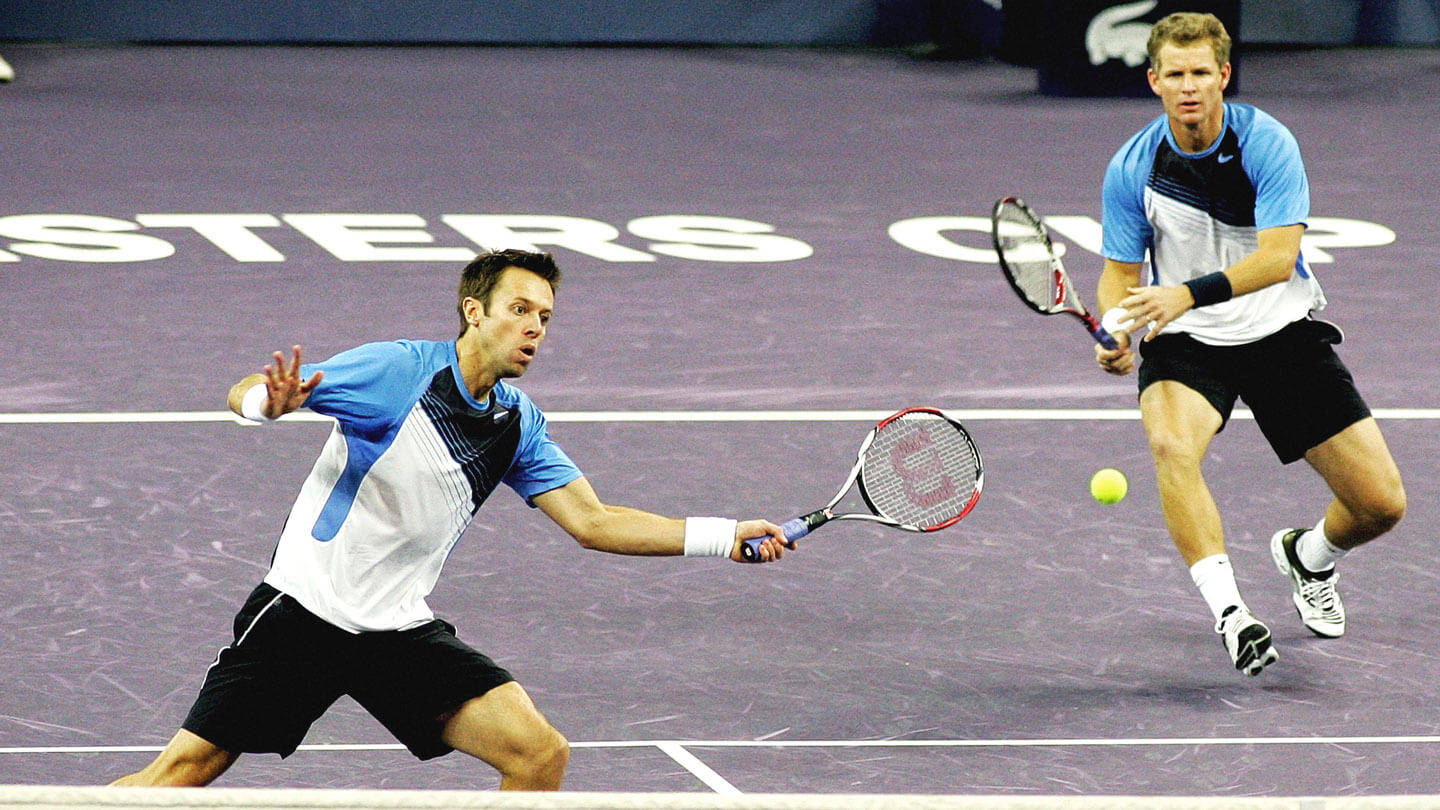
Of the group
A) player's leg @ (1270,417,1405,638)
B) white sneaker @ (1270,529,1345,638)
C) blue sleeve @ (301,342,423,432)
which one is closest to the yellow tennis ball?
player's leg @ (1270,417,1405,638)

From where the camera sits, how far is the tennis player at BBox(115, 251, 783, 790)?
14.5 ft

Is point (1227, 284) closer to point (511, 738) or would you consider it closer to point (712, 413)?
point (511, 738)

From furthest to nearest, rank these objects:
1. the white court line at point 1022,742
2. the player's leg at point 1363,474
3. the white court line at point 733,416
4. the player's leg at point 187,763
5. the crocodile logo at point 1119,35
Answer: the crocodile logo at point 1119,35 < the white court line at point 733,416 < the player's leg at point 1363,474 < the white court line at point 1022,742 < the player's leg at point 187,763

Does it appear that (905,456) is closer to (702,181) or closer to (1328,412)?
(1328,412)

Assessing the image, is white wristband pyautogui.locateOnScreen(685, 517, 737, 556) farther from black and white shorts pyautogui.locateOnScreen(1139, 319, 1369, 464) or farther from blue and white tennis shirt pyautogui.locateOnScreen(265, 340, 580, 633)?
black and white shorts pyautogui.locateOnScreen(1139, 319, 1369, 464)

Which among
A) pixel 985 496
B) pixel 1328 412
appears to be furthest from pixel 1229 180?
pixel 985 496

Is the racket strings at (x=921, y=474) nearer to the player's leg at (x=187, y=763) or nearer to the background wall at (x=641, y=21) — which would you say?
the player's leg at (x=187, y=763)

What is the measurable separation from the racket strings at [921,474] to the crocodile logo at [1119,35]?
927 centimetres

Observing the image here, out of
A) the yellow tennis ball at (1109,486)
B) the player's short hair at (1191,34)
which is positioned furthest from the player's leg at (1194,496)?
the yellow tennis ball at (1109,486)

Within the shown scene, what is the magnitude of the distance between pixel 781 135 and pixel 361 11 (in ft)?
14.9

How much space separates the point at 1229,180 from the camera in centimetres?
595

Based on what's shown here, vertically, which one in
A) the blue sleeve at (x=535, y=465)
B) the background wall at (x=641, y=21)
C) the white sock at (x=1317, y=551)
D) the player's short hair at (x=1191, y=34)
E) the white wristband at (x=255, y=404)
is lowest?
the background wall at (x=641, y=21)

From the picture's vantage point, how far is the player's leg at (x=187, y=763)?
431cm

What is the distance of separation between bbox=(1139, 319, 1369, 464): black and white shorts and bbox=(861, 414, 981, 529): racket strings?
0.93 m
